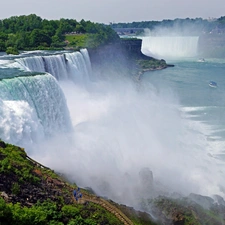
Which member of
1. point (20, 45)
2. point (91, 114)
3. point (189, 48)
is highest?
point (20, 45)

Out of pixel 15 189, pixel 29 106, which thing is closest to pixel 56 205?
pixel 15 189

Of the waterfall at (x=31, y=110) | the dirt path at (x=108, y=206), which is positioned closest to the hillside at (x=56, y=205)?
the dirt path at (x=108, y=206)

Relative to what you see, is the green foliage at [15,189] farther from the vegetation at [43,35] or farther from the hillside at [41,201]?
the vegetation at [43,35]

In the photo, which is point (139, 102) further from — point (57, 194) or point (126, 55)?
point (126, 55)

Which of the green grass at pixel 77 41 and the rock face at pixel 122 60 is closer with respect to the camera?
the rock face at pixel 122 60

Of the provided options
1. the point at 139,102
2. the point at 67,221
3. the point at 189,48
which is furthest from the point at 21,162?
the point at 189,48

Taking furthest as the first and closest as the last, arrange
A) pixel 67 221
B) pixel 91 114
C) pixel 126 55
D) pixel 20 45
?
pixel 126 55 → pixel 20 45 → pixel 91 114 → pixel 67 221

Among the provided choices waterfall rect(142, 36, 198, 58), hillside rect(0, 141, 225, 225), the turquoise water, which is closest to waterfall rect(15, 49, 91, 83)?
the turquoise water
